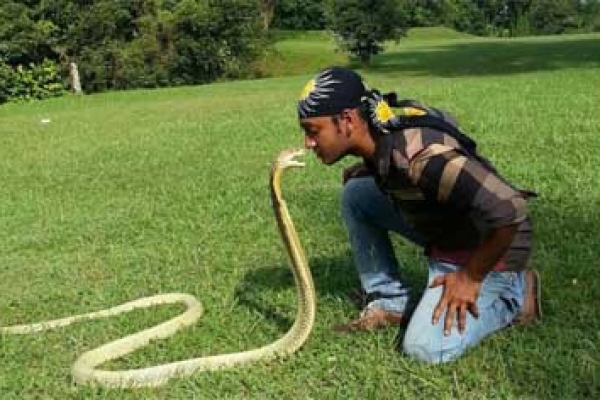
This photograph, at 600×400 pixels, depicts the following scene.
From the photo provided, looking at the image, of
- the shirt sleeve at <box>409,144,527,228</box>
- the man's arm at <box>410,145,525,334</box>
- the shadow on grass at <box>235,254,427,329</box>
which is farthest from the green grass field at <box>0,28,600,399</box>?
the shirt sleeve at <box>409,144,527,228</box>

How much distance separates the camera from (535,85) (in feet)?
42.6

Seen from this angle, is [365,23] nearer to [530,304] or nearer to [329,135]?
[530,304]

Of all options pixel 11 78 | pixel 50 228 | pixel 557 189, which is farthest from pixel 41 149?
pixel 11 78

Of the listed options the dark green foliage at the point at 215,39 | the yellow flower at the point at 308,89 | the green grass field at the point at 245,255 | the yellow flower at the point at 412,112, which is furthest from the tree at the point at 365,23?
the yellow flower at the point at 308,89

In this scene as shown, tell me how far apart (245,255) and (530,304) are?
1922 millimetres

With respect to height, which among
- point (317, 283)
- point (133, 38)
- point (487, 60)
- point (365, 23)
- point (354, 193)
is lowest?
point (487, 60)

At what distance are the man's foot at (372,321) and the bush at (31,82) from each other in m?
21.7

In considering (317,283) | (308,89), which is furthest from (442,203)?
(317,283)

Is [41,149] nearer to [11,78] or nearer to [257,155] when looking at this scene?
[257,155]

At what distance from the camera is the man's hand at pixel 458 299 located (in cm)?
318

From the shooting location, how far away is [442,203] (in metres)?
3.18

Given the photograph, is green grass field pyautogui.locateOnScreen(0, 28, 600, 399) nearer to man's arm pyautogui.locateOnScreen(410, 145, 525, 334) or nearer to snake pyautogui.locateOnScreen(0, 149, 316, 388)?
snake pyautogui.locateOnScreen(0, 149, 316, 388)

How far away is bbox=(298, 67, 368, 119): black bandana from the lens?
3.14 meters

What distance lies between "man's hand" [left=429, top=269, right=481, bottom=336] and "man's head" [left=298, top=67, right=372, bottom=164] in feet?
1.75
